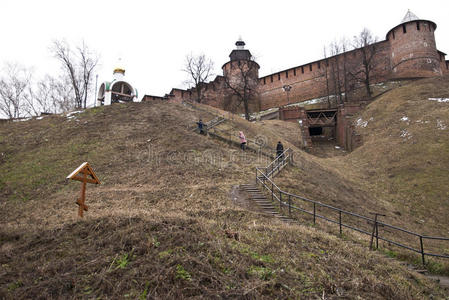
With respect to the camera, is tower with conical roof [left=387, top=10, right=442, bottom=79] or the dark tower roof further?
the dark tower roof

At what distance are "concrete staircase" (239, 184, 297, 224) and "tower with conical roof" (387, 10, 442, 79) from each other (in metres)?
35.8

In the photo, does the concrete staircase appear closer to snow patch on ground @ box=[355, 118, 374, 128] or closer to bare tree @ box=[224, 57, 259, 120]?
snow patch on ground @ box=[355, 118, 374, 128]

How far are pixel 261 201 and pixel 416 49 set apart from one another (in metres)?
38.2

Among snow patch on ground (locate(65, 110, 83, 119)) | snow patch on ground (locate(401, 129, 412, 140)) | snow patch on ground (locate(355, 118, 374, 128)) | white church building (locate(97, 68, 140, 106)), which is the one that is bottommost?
snow patch on ground (locate(401, 129, 412, 140))

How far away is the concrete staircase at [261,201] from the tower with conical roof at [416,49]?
118 feet

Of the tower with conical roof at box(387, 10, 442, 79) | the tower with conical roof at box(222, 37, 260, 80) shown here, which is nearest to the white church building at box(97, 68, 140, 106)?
the tower with conical roof at box(222, 37, 260, 80)

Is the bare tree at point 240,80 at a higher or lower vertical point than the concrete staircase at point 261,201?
higher

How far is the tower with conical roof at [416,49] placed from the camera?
36.8m

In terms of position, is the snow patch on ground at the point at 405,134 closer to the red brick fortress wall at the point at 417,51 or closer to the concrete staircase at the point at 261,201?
the concrete staircase at the point at 261,201

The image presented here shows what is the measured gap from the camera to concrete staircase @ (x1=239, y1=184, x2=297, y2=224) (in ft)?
32.3

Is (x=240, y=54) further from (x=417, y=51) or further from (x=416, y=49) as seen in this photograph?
(x=417, y=51)

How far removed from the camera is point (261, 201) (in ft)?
36.6

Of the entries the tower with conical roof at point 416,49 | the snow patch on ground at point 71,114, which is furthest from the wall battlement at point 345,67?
the snow patch on ground at point 71,114

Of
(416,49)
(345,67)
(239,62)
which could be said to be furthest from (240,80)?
(416,49)
